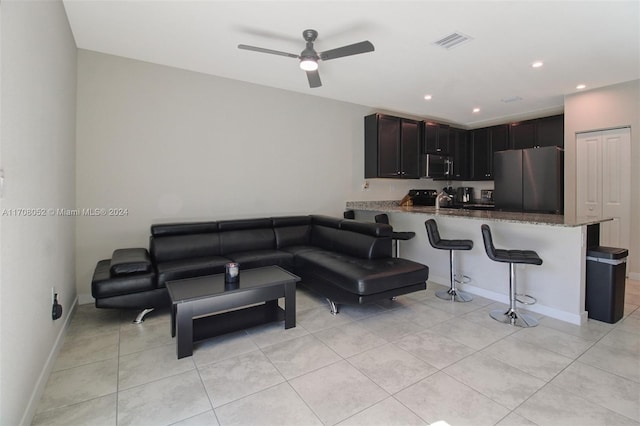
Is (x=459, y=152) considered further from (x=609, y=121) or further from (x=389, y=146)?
(x=609, y=121)

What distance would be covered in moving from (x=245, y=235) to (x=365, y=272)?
1.88 m

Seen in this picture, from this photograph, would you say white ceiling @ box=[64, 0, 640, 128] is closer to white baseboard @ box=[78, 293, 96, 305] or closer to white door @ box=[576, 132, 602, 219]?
white door @ box=[576, 132, 602, 219]

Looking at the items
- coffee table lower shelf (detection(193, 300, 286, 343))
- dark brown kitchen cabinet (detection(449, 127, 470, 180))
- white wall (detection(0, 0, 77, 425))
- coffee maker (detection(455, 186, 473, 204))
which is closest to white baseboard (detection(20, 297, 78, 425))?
white wall (detection(0, 0, 77, 425))

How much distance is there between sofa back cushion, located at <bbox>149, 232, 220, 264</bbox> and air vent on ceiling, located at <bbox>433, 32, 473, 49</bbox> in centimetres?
342

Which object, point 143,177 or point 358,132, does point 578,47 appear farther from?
point 143,177

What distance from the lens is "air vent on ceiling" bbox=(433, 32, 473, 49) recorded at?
3084 mm

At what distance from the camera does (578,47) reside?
3.32m

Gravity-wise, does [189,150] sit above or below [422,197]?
above

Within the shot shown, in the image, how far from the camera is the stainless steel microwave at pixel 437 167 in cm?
625

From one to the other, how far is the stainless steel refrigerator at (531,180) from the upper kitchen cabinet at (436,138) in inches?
50.2

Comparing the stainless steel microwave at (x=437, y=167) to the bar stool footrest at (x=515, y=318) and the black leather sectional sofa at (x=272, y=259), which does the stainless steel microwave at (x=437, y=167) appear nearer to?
the black leather sectional sofa at (x=272, y=259)

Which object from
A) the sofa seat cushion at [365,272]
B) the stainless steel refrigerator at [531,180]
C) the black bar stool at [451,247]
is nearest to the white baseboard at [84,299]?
the sofa seat cushion at [365,272]

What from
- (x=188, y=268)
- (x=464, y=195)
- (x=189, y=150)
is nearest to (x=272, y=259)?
(x=188, y=268)

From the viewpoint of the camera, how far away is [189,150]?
4.13 metres
